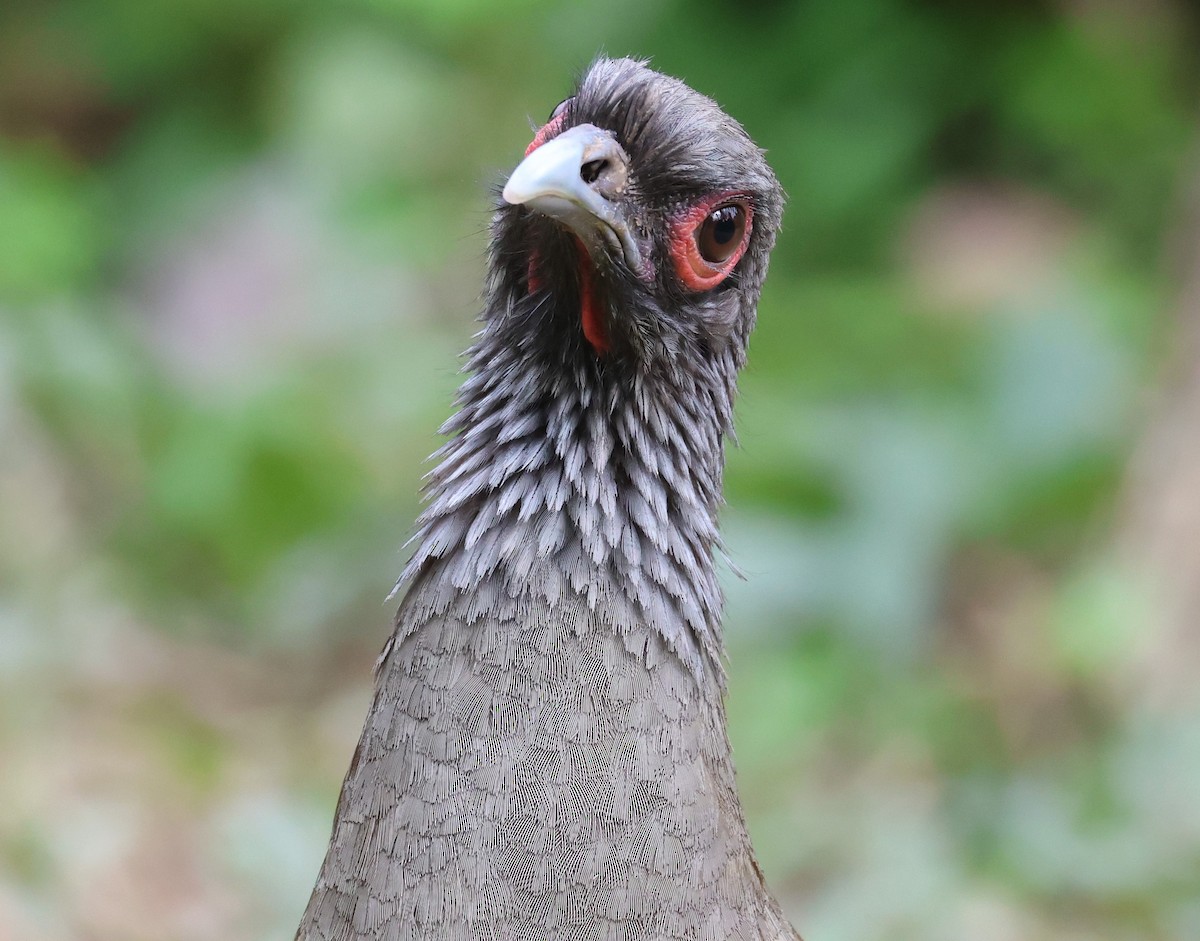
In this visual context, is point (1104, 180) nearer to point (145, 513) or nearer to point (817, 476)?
point (817, 476)

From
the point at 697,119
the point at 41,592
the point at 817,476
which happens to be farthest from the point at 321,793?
the point at 697,119

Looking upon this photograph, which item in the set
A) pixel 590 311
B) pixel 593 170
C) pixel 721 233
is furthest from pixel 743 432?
→ pixel 593 170

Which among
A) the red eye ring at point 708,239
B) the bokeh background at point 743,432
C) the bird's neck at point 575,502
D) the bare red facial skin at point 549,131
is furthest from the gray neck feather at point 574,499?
the bokeh background at point 743,432

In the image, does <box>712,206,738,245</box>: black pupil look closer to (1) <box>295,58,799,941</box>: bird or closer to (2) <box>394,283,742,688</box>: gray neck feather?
(1) <box>295,58,799,941</box>: bird

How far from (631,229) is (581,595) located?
64cm

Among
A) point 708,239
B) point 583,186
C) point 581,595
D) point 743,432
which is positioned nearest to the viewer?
point 583,186

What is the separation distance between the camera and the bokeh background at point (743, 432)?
522 cm

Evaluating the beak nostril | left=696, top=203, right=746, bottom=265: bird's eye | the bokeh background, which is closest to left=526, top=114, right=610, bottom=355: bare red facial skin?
the beak nostril

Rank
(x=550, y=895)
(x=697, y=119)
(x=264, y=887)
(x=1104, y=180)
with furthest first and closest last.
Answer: (x=1104, y=180) → (x=264, y=887) → (x=697, y=119) → (x=550, y=895)

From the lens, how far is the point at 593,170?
8.69 feet

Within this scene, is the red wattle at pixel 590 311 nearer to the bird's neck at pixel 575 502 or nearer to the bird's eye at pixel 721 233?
the bird's neck at pixel 575 502

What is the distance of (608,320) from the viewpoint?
2756 millimetres

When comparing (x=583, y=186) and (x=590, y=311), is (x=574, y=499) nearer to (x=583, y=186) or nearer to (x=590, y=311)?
(x=590, y=311)

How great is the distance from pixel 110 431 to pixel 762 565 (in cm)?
281
